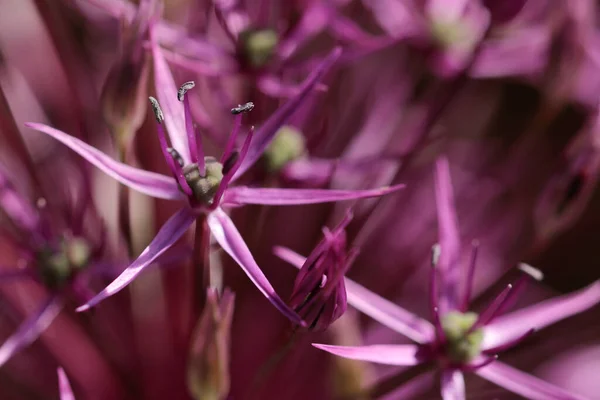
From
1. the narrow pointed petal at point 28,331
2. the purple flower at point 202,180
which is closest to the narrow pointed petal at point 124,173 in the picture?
the purple flower at point 202,180

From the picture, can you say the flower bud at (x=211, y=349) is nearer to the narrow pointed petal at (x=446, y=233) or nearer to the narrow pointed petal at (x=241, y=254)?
the narrow pointed petal at (x=241, y=254)

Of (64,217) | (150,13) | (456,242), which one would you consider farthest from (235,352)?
(150,13)

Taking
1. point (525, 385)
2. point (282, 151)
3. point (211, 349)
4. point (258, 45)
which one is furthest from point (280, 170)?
point (525, 385)

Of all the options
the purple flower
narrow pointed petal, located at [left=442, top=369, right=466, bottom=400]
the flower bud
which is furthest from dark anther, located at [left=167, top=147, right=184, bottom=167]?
narrow pointed petal, located at [left=442, top=369, right=466, bottom=400]

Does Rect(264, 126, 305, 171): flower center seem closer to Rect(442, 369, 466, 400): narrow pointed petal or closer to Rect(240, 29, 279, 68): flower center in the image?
Rect(240, 29, 279, 68): flower center

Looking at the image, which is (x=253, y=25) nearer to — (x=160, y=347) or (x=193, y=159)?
(x=193, y=159)

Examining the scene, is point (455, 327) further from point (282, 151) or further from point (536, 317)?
point (282, 151)
